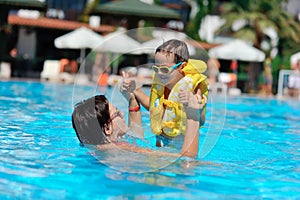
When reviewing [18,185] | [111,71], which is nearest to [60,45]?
[111,71]

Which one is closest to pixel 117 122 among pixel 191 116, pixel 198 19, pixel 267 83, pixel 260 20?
pixel 191 116

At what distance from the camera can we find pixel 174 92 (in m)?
4.64

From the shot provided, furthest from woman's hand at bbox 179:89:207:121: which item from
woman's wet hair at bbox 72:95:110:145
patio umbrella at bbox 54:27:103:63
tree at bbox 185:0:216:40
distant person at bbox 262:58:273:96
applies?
tree at bbox 185:0:216:40

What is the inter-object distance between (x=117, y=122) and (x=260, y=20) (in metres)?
25.8

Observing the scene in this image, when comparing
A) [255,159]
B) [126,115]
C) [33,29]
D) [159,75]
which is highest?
[33,29]

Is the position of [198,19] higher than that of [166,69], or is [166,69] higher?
[198,19]

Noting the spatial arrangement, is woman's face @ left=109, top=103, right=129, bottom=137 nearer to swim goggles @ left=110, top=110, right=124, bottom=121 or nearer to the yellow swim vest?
swim goggles @ left=110, top=110, right=124, bottom=121

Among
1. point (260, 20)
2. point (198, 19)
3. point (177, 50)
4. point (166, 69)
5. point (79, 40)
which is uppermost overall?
point (260, 20)

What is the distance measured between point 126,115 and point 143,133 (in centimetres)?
24

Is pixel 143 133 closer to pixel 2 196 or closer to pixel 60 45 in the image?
pixel 2 196

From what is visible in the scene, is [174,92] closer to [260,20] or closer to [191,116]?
[191,116]

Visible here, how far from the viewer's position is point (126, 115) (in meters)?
5.16

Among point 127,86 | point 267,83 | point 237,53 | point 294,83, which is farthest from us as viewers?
point 237,53

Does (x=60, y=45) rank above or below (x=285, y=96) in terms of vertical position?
above
